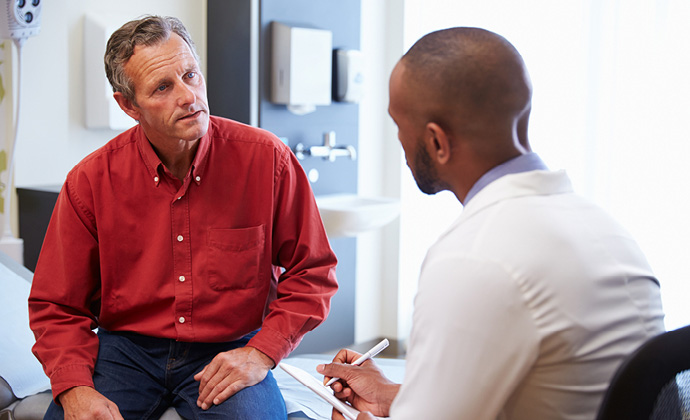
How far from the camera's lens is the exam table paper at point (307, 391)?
5.16 ft

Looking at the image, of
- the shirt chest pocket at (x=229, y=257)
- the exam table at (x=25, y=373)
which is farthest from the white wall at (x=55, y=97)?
the shirt chest pocket at (x=229, y=257)

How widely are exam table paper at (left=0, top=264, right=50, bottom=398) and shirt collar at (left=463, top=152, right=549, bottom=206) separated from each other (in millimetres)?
1239

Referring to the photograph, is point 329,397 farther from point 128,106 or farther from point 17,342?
point 17,342

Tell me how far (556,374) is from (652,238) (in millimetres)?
2083

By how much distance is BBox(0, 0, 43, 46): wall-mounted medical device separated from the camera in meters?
2.25

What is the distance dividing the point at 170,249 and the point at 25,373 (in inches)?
19.8

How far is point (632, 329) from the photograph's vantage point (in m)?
0.84

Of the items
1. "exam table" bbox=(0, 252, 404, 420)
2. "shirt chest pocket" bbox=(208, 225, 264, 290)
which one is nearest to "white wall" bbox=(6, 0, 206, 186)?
"exam table" bbox=(0, 252, 404, 420)

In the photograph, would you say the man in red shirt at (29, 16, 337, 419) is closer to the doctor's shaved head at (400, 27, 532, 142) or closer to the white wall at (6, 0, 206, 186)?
the doctor's shaved head at (400, 27, 532, 142)

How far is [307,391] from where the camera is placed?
5.69 feet

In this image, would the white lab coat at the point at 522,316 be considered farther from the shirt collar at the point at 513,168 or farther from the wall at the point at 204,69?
the wall at the point at 204,69

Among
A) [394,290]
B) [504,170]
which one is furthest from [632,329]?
[394,290]

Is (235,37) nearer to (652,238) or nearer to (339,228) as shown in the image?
(339,228)


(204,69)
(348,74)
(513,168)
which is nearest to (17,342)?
(513,168)
